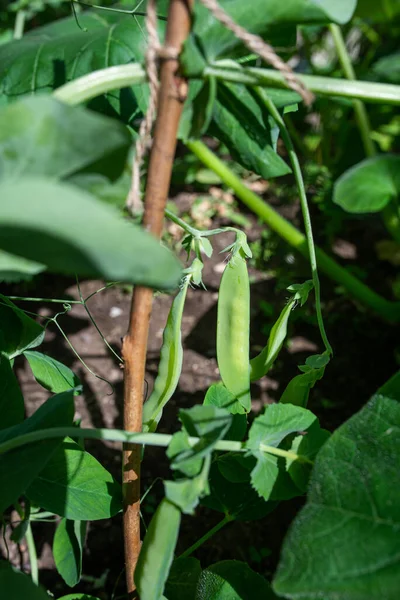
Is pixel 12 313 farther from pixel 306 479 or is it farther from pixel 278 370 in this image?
pixel 278 370

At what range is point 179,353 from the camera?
2.53ft

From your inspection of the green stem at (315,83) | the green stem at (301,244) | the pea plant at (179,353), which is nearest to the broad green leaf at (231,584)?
the pea plant at (179,353)

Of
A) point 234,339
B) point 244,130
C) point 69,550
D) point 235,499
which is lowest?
point 69,550

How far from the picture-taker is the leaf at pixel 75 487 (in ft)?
2.52

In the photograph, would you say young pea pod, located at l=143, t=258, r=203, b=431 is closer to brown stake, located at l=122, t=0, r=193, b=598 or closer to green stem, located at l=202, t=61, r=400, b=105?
brown stake, located at l=122, t=0, r=193, b=598

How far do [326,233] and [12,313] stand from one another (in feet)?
4.33

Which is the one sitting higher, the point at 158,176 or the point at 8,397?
the point at 158,176

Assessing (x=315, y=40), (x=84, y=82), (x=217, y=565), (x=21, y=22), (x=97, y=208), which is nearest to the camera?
(x=97, y=208)

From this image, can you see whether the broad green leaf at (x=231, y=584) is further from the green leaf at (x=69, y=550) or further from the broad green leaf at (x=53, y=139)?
the broad green leaf at (x=53, y=139)

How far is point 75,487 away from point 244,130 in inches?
20.2

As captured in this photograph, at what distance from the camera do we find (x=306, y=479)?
0.68 meters

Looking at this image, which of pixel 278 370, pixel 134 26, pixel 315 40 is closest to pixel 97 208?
pixel 134 26

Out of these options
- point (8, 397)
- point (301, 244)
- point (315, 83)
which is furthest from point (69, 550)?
point (301, 244)

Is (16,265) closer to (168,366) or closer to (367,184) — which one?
(168,366)
